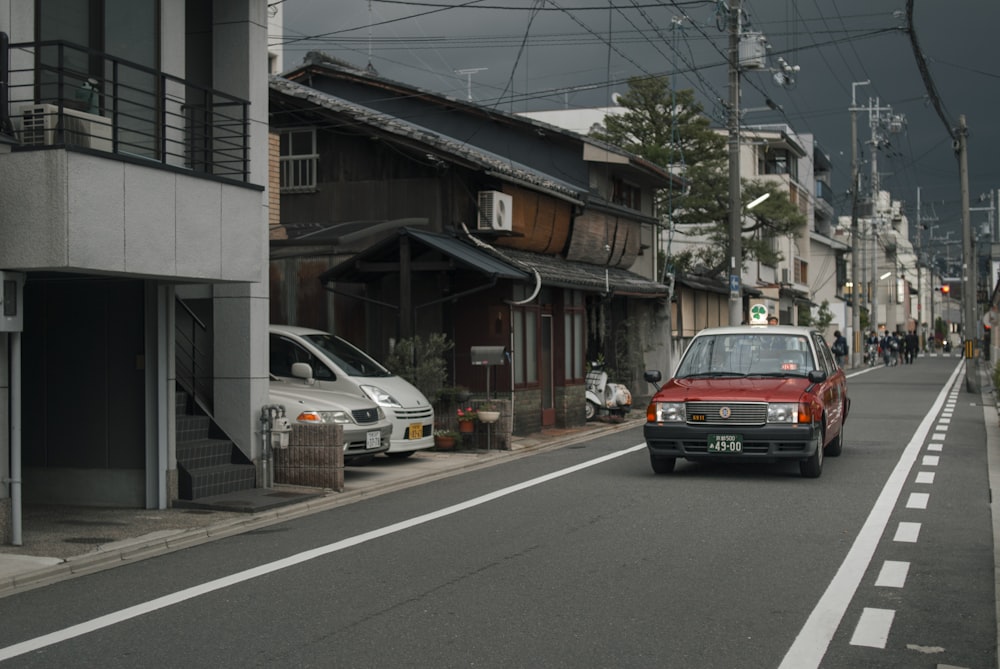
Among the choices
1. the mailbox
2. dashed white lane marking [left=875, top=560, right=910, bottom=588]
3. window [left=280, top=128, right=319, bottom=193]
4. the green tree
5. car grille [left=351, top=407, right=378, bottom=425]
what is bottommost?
dashed white lane marking [left=875, top=560, right=910, bottom=588]

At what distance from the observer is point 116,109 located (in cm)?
1082

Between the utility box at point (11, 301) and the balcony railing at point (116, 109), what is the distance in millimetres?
1144

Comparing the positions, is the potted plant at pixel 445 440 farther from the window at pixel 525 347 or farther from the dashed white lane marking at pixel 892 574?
the dashed white lane marking at pixel 892 574

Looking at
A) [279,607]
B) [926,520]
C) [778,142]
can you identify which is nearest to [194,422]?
[279,607]

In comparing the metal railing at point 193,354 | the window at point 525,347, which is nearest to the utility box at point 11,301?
the metal railing at point 193,354

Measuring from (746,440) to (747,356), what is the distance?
6.34 feet

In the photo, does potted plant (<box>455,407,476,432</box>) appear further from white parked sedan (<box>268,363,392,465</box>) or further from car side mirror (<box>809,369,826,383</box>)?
car side mirror (<box>809,369,826,383</box>)

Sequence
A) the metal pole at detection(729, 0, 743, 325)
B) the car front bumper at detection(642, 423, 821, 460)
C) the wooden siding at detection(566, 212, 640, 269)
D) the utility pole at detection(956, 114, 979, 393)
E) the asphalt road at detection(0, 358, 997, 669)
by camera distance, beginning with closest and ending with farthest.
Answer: the asphalt road at detection(0, 358, 997, 669) → the car front bumper at detection(642, 423, 821, 460) → the wooden siding at detection(566, 212, 640, 269) → the metal pole at detection(729, 0, 743, 325) → the utility pole at detection(956, 114, 979, 393)

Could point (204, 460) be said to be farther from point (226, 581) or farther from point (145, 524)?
point (226, 581)

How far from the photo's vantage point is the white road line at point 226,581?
21.7ft

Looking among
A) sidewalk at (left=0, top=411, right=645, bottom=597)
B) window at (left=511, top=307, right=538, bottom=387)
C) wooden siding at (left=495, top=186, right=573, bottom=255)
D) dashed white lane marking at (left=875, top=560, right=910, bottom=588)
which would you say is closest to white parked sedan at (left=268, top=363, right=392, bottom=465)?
sidewalk at (left=0, top=411, right=645, bottom=597)

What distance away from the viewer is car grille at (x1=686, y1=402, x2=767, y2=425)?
43.7 ft

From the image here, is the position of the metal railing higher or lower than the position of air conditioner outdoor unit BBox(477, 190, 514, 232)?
lower

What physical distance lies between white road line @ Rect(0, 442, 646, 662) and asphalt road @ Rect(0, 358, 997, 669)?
0.10 feet
